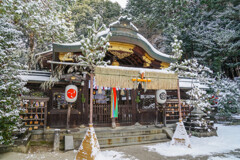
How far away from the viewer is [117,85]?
606 centimetres

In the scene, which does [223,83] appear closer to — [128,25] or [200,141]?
[200,141]

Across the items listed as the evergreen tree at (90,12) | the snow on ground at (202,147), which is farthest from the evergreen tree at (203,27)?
the snow on ground at (202,147)

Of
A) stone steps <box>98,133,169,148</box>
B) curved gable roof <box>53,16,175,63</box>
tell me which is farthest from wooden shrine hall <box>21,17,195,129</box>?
stone steps <box>98,133,169,148</box>

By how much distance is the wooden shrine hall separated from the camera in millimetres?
6387

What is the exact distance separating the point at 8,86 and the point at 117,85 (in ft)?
11.8

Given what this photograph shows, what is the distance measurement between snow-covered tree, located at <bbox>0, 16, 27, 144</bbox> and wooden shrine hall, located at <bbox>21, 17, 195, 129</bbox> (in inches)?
49.6

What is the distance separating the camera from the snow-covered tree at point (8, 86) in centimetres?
451

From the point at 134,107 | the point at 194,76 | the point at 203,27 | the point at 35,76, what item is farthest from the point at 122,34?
the point at 203,27

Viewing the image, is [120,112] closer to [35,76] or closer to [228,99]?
[35,76]

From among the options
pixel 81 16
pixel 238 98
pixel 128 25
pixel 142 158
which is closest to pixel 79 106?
pixel 142 158

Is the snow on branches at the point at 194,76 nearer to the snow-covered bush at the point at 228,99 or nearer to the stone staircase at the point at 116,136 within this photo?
the stone staircase at the point at 116,136

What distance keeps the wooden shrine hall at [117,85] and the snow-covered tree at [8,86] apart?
126cm

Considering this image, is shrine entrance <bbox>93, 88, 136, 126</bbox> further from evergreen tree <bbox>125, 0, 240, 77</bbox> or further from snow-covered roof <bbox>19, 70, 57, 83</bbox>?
evergreen tree <bbox>125, 0, 240, 77</bbox>

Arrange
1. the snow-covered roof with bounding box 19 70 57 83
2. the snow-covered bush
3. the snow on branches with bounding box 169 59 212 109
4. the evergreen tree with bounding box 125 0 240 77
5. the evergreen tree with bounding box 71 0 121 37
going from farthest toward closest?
1. the evergreen tree with bounding box 71 0 121 37
2. the evergreen tree with bounding box 125 0 240 77
3. the snow-covered bush
4. the snow-covered roof with bounding box 19 70 57 83
5. the snow on branches with bounding box 169 59 212 109
